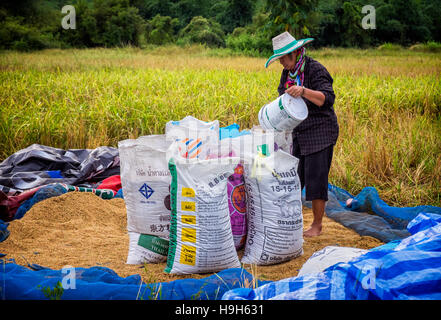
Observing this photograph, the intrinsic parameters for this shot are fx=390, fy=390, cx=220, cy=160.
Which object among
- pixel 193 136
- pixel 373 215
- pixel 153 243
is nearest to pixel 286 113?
pixel 193 136

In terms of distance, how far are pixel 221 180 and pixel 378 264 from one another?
0.88 meters

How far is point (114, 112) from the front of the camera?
5.10 meters

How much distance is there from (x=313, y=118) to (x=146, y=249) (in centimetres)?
136

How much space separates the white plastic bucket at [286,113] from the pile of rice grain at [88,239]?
31.7 inches

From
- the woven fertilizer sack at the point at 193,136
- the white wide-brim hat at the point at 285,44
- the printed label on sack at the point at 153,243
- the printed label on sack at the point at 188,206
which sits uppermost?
the white wide-brim hat at the point at 285,44

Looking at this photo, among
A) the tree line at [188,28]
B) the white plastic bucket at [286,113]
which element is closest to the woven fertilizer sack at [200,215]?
the white plastic bucket at [286,113]

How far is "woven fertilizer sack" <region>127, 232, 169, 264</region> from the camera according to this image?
222cm

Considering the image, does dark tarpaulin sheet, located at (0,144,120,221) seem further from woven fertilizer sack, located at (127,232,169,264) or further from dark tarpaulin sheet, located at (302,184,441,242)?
dark tarpaulin sheet, located at (302,184,441,242)

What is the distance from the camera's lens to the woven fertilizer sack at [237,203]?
7.50ft

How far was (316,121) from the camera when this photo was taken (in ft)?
8.52

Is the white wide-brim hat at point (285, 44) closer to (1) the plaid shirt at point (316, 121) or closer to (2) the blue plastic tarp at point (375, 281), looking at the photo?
(1) the plaid shirt at point (316, 121)

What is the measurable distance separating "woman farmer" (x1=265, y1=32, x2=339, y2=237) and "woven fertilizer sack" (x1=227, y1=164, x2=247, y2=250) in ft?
1.77

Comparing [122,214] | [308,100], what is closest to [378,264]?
[308,100]

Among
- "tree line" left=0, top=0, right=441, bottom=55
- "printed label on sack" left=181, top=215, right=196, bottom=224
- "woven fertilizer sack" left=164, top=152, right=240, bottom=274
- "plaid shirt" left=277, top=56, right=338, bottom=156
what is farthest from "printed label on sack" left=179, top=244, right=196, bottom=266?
"tree line" left=0, top=0, right=441, bottom=55
